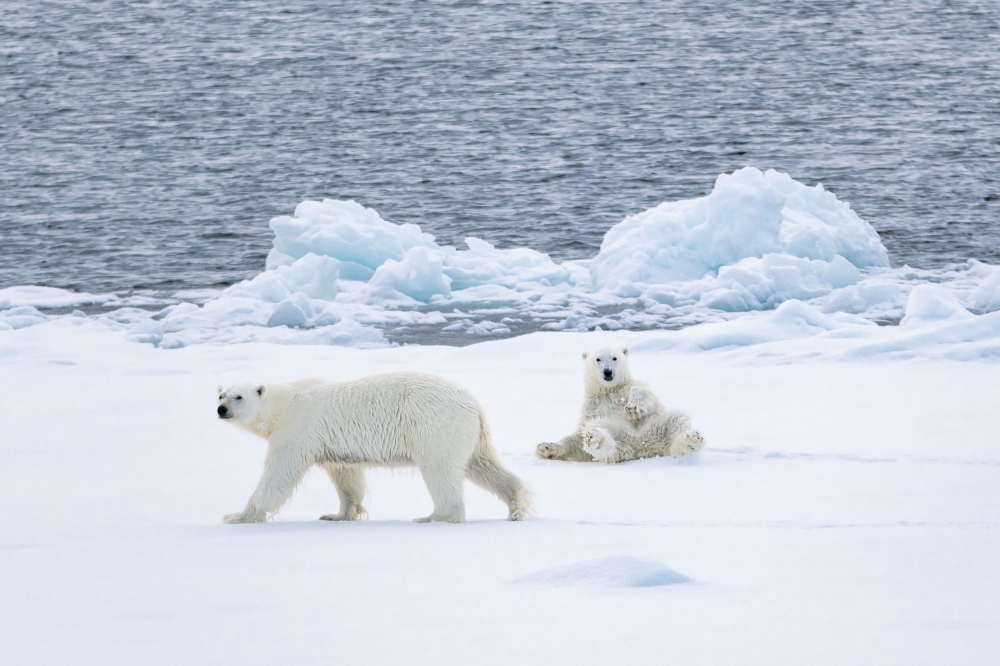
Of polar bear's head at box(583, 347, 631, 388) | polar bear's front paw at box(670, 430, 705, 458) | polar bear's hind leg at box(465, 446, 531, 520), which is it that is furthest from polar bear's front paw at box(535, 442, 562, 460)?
polar bear's hind leg at box(465, 446, 531, 520)

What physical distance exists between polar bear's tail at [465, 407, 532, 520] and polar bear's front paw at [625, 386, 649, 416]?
1.43 meters

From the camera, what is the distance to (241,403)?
180 inches

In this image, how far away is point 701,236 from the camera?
13.7 metres

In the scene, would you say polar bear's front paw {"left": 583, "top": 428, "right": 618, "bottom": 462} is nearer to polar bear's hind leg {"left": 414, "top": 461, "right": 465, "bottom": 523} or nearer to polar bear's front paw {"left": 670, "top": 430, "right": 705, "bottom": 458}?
polar bear's front paw {"left": 670, "top": 430, "right": 705, "bottom": 458}

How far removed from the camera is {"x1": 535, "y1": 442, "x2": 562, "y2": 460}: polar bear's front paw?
5.85 meters

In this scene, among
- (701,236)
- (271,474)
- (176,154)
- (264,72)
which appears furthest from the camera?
(264,72)

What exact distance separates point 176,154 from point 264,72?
26.5ft

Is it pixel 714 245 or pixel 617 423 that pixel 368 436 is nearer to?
pixel 617 423

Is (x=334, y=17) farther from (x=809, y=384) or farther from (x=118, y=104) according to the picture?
(x=809, y=384)

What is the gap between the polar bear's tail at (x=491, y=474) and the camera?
14.7 ft

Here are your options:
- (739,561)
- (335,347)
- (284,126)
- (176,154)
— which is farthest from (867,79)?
(739,561)

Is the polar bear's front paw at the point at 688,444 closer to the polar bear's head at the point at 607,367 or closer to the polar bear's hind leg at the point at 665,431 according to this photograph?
the polar bear's hind leg at the point at 665,431

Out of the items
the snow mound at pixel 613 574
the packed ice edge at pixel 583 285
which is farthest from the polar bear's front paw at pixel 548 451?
the packed ice edge at pixel 583 285

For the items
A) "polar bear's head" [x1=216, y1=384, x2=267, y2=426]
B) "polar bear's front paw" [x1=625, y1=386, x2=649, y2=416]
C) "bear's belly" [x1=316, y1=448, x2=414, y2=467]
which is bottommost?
"polar bear's front paw" [x1=625, y1=386, x2=649, y2=416]
